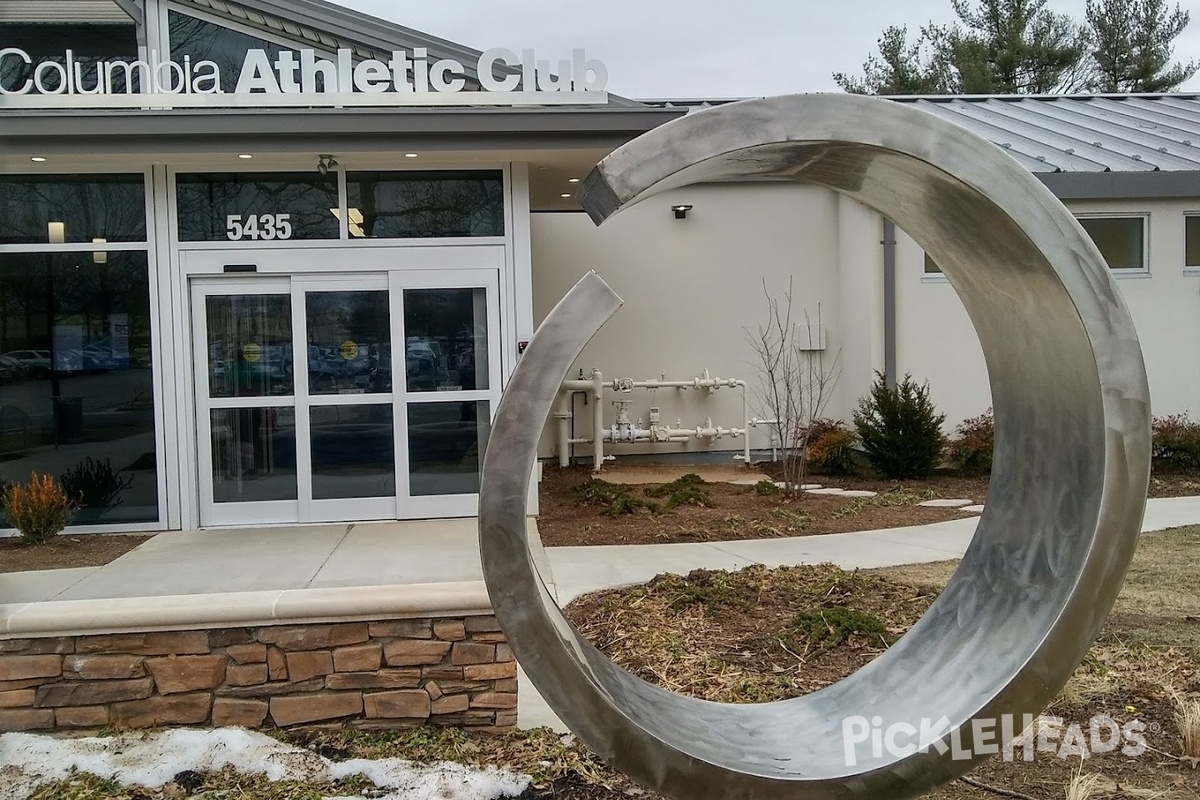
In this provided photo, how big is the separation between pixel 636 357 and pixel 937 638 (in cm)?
1036

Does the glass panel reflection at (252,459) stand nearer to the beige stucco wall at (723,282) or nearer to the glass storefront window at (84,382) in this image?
the glass storefront window at (84,382)

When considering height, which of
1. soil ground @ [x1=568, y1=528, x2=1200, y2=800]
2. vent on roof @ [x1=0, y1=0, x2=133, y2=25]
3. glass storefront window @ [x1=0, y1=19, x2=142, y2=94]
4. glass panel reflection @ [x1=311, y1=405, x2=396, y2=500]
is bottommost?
soil ground @ [x1=568, y1=528, x2=1200, y2=800]

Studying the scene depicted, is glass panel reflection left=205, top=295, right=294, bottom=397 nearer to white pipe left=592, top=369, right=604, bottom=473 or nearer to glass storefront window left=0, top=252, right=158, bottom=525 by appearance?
glass storefront window left=0, top=252, right=158, bottom=525

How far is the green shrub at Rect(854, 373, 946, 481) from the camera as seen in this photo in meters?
12.0

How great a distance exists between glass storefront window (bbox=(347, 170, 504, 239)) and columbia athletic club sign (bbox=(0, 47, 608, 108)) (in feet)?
2.62

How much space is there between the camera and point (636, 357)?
13922mm

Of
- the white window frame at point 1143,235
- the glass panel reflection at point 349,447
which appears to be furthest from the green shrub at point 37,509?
the white window frame at point 1143,235

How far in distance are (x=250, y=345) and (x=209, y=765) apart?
5.86 metres

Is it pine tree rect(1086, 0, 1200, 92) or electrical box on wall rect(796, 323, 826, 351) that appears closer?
electrical box on wall rect(796, 323, 826, 351)

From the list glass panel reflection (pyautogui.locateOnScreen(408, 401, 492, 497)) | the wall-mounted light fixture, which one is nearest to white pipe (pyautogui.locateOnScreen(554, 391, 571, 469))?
glass panel reflection (pyautogui.locateOnScreen(408, 401, 492, 497))

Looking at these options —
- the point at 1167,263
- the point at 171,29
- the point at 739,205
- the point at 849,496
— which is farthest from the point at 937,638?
the point at 1167,263

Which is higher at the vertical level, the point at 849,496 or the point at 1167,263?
the point at 1167,263

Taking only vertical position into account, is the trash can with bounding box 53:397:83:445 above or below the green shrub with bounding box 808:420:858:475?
above

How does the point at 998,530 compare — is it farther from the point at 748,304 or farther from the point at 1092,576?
the point at 748,304
